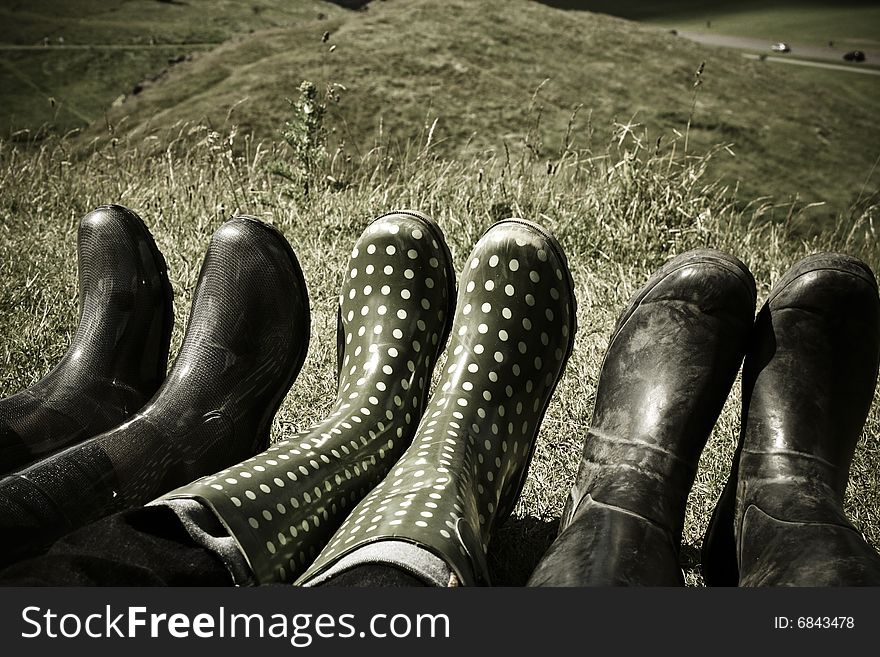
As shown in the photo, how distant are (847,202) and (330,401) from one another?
3.60 meters

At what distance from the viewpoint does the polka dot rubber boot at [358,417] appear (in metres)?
0.91

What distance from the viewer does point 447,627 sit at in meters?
0.78

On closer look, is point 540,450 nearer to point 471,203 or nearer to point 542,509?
point 542,509

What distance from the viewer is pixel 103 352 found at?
132cm

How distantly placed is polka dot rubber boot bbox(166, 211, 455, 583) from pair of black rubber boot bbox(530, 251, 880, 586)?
1.05ft

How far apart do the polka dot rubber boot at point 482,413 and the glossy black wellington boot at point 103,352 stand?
56 centimetres

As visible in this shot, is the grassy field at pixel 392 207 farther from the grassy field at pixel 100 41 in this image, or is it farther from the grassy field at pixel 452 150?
the grassy field at pixel 100 41

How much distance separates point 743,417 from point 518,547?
0.46m

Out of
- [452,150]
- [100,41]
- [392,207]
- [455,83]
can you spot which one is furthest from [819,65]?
[100,41]

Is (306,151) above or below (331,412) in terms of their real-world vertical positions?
above

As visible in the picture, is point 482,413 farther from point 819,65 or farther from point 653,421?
point 819,65

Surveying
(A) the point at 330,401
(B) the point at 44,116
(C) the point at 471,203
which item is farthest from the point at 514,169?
(B) the point at 44,116

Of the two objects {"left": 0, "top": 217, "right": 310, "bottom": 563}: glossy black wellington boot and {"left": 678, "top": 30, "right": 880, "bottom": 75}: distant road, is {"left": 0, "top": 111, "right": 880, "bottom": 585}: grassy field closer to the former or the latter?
{"left": 0, "top": 217, "right": 310, "bottom": 563}: glossy black wellington boot

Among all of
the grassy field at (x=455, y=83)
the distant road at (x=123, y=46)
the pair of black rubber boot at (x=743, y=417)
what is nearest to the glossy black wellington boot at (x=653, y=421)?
the pair of black rubber boot at (x=743, y=417)
